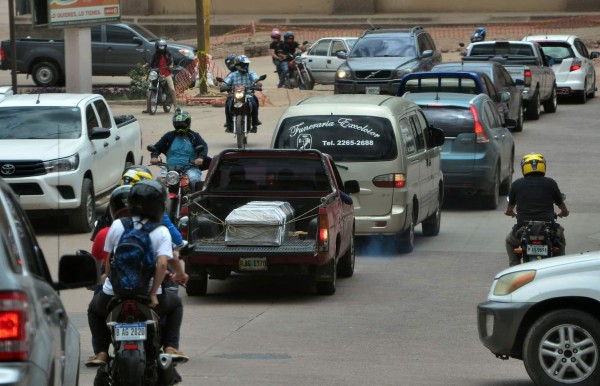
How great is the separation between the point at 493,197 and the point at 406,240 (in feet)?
13.2

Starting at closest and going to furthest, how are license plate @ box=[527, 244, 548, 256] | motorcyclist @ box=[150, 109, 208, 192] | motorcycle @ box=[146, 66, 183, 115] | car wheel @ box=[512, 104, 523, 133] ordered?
license plate @ box=[527, 244, 548, 256] → motorcyclist @ box=[150, 109, 208, 192] → car wheel @ box=[512, 104, 523, 133] → motorcycle @ box=[146, 66, 183, 115]

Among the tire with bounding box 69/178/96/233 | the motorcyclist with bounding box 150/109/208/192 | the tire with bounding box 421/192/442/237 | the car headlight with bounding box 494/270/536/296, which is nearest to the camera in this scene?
the car headlight with bounding box 494/270/536/296

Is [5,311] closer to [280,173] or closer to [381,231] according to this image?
[280,173]

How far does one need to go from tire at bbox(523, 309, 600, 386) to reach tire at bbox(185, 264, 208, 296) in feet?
16.7

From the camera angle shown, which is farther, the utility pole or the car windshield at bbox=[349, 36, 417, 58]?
the utility pole

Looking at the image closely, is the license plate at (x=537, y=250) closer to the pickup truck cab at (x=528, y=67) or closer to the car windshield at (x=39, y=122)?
the car windshield at (x=39, y=122)

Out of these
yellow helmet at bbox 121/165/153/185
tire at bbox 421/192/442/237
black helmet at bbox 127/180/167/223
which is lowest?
tire at bbox 421/192/442/237

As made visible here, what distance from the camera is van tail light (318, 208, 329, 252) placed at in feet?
43.0

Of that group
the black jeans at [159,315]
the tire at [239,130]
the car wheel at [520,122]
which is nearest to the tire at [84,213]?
the tire at [239,130]

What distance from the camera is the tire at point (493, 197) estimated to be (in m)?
20.3

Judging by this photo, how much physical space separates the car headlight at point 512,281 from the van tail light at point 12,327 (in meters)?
4.75

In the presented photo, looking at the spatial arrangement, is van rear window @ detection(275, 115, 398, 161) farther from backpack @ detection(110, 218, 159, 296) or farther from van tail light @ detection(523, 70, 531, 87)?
van tail light @ detection(523, 70, 531, 87)

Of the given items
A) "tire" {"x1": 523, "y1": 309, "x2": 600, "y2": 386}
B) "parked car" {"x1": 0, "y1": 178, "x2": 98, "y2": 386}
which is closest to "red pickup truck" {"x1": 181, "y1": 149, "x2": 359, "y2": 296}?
"tire" {"x1": 523, "y1": 309, "x2": 600, "y2": 386}

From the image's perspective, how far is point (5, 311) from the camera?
16.1ft
